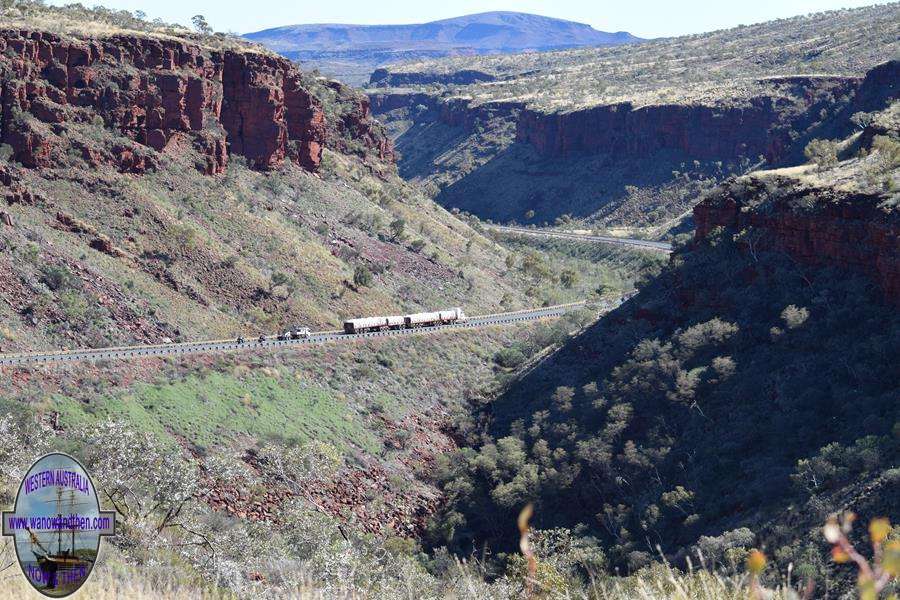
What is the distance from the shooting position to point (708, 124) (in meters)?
140

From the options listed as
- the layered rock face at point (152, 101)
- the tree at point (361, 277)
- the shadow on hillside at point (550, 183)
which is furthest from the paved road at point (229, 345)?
the shadow on hillside at point (550, 183)

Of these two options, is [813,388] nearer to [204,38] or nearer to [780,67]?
[204,38]

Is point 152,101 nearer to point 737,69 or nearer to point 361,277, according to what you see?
point 361,277

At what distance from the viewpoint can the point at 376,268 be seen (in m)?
80.1

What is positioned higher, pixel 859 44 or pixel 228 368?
pixel 859 44

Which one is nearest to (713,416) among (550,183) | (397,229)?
(397,229)

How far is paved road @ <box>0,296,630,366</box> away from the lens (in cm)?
4891

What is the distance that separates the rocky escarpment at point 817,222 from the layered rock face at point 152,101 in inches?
1485

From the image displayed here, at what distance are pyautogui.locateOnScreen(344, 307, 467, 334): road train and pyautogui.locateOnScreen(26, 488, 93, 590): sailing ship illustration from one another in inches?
2148

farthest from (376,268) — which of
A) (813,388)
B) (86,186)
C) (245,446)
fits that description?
(813,388)

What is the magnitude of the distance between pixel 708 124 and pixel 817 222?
94140 millimetres

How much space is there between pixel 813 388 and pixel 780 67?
13168 centimetres

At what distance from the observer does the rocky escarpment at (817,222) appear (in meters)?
45.1

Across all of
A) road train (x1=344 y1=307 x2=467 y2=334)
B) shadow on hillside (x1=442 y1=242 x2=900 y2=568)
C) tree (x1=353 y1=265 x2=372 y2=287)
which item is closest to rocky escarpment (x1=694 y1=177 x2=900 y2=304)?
shadow on hillside (x1=442 y1=242 x2=900 y2=568)
